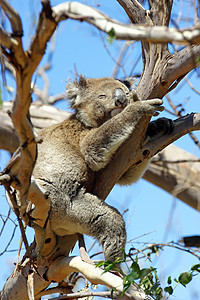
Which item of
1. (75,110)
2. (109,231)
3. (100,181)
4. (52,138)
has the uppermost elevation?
(75,110)

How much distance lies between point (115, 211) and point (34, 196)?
1067 millimetres

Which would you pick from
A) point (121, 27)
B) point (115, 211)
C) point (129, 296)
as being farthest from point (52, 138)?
point (121, 27)

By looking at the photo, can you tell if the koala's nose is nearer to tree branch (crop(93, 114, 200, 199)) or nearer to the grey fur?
the grey fur

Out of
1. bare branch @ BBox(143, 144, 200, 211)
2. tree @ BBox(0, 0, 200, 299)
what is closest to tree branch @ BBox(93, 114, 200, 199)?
tree @ BBox(0, 0, 200, 299)

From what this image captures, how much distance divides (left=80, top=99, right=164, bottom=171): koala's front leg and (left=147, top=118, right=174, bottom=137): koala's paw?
213 mm

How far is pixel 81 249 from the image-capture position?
10.5 feet

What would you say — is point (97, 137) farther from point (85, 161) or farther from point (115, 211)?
point (115, 211)

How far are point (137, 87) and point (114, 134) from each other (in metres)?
0.50

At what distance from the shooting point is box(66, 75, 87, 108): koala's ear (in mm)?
4570

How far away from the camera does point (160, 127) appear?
3.69m

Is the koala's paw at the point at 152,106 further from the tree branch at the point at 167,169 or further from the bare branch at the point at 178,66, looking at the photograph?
the tree branch at the point at 167,169

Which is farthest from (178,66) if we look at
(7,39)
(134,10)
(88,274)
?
(7,39)

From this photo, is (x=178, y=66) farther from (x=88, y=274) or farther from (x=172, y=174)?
(x=172, y=174)

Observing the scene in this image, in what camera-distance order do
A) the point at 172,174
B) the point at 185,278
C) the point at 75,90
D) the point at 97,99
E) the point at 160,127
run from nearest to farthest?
the point at 185,278, the point at 160,127, the point at 97,99, the point at 75,90, the point at 172,174
